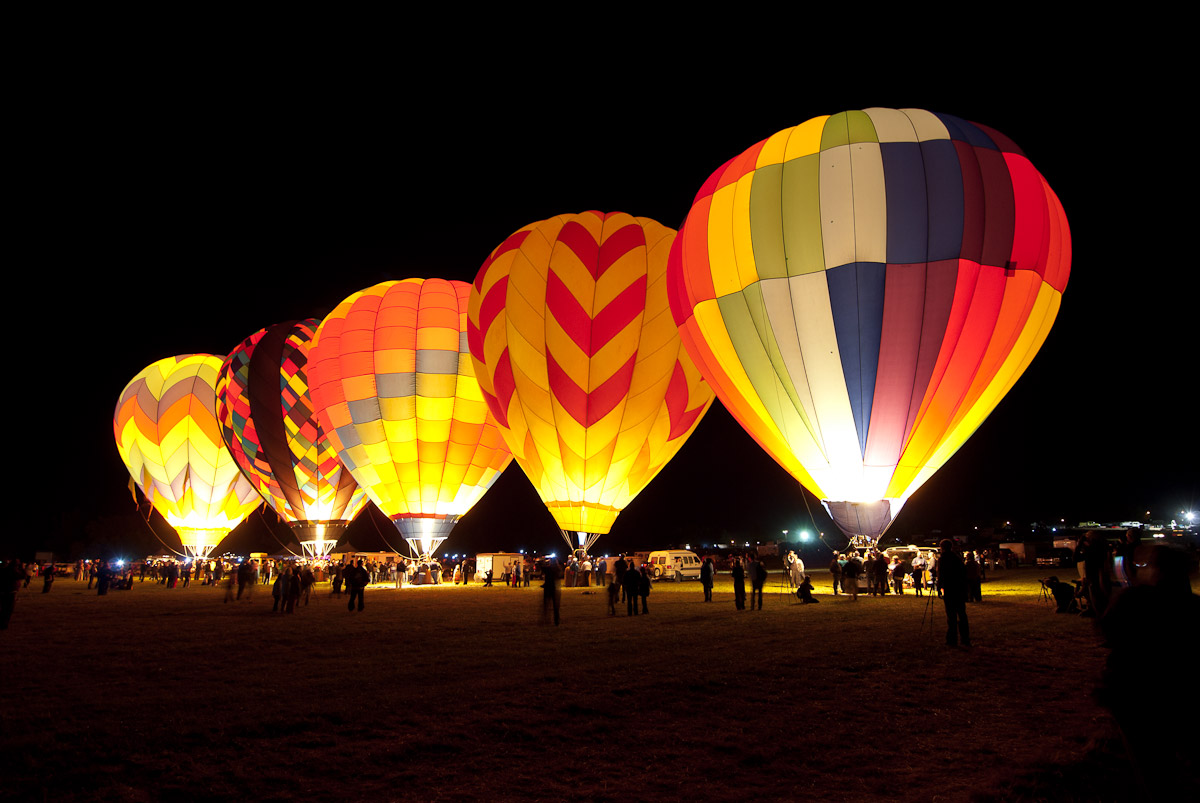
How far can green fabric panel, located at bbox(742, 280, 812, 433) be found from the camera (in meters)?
12.8

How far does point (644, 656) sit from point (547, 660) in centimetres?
94

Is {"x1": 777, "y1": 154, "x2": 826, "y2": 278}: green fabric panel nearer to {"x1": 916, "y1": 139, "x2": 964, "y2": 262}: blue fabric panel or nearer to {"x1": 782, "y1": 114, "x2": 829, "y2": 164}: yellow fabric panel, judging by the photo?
{"x1": 782, "y1": 114, "x2": 829, "y2": 164}: yellow fabric panel

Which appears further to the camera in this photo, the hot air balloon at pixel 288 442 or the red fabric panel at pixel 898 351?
the hot air balloon at pixel 288 442

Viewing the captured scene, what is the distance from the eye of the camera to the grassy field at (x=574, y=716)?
3.81m

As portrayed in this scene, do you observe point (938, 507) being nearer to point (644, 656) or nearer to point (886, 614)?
point (886, 614)

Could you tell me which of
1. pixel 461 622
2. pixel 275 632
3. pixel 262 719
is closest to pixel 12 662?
pixel 275 632

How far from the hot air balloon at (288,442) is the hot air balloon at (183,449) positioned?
168 inches

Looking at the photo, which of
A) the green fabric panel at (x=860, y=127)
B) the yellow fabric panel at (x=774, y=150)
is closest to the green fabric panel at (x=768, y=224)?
the yellow fabric panel at (x=774, y=150)

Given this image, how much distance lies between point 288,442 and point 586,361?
13.6 meters

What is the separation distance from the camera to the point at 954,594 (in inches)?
295

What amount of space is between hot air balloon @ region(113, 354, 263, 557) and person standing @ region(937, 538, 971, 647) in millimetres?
29321

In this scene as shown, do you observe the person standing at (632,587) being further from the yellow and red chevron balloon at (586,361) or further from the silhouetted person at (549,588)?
the yellow and red chevron balloon at (586,361)

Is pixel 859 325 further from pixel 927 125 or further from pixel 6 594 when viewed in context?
pixel 6 594

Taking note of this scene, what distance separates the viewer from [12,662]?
303 inches
